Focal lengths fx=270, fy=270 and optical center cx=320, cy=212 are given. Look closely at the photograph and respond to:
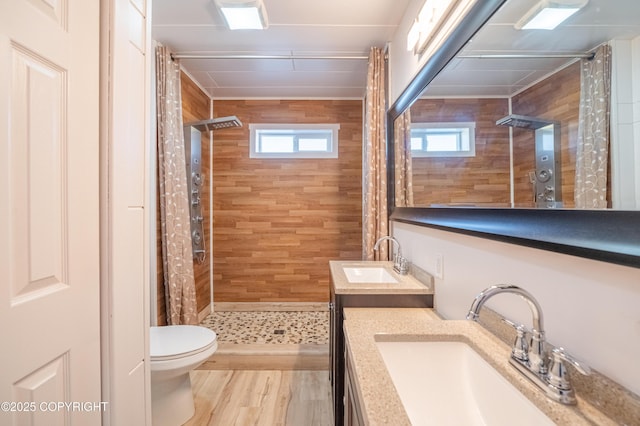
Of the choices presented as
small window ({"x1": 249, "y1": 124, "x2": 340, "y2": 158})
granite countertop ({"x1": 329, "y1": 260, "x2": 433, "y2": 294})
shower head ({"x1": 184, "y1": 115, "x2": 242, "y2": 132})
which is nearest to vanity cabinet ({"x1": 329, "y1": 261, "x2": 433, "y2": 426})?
granite countertop ({"x1": 329, "y1": 260, "x2": 433, "y2": 294})

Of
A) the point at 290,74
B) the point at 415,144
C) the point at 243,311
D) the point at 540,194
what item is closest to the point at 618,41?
the point at 540,194

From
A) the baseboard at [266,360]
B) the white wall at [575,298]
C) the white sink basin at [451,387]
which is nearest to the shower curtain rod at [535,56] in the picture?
the white wall at [575,298]

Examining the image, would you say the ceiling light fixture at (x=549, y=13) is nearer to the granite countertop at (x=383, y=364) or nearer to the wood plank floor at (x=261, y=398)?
the granite countertop at (x=383, y=364)

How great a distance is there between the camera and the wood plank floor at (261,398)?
167 cm

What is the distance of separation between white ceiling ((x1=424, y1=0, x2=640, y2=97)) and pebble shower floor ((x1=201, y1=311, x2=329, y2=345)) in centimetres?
222

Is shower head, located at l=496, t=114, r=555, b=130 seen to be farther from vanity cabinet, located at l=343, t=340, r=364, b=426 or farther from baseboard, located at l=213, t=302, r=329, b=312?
baseboard, located at l=213, t=302, r=329, b=312

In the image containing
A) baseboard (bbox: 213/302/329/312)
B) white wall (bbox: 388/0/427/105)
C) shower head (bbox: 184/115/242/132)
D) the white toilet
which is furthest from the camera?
baseboard (bbox: 213/302/329/312)

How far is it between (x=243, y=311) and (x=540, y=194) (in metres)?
3.16

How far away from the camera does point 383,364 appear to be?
735 mm

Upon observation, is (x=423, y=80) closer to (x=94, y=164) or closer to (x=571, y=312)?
(x=571, y=312)

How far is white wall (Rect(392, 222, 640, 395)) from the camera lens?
1.65 ft

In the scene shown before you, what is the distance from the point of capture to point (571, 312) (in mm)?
614

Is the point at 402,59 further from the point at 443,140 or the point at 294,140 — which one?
the point at 294,140

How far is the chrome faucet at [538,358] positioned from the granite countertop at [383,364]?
0.06 feet
